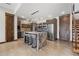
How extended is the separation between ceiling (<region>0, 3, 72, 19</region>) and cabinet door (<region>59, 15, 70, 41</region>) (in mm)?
126

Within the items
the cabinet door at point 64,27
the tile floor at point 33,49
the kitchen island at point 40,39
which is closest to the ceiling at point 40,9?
Result: the cabinet door at point 64,27

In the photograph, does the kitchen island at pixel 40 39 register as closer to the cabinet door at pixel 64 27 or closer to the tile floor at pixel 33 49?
the tile floor at pixel 33 49

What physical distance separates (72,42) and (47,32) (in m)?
0.63

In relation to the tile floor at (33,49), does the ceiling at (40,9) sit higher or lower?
higher

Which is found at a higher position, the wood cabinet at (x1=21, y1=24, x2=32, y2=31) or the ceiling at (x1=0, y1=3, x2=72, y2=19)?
the ceiling at (x1=0, y1=3, x2=72, y2=19)

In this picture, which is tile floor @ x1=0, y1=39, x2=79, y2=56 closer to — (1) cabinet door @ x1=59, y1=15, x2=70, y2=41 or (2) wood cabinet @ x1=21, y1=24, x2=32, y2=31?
(1) cabinet door @ x1=59, y1=15, x2=70, y2=41

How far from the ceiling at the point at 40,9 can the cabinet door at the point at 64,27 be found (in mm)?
126

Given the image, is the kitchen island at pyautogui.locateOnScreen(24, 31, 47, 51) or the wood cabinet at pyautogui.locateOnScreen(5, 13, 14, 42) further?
the kitchen island at pyautogui.locateOnScreen(24, 31, 47, 51)

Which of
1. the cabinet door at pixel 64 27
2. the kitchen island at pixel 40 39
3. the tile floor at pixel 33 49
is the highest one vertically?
the cabinet door at pixel 64 27

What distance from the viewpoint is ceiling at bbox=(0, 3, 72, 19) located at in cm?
246

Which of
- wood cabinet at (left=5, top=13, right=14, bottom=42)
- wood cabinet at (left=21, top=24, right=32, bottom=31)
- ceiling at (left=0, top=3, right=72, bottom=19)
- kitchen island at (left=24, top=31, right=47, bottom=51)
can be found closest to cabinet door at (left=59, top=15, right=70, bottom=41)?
ceiling at (left=0, top=3, right=72, bottom=19)

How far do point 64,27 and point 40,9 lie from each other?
0.65 m

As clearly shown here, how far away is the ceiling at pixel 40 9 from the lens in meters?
2.46

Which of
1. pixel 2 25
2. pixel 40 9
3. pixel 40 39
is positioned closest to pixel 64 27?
pixel 40 9
